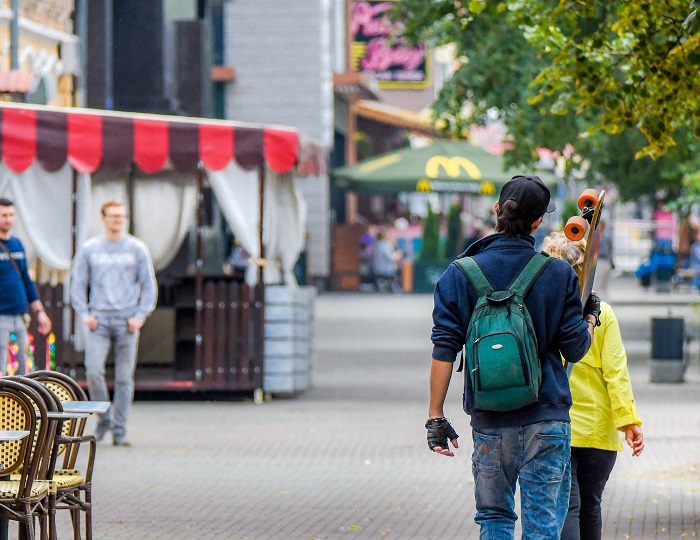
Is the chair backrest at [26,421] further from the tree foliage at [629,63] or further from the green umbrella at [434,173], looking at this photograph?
the green umbrella at [434,173]

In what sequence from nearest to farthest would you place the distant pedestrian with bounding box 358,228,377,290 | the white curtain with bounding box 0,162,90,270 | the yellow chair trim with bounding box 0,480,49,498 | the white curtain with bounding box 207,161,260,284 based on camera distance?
the yellow chair trim with bounding box 0,480,49,498
the white curtain with bounding box 0,162,90,270
the white curtain with bounding box 207,161,260,284
the distant pedestrian with bounding box 358,228,377,290

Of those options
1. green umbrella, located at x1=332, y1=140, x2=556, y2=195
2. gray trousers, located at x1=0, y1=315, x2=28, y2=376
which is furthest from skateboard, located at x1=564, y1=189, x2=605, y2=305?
green umbrella, located at x1=332, y1=140, x2=556, y2=195

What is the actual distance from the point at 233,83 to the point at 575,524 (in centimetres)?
3265

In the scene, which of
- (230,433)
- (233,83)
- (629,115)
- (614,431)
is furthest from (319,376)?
(233,83)

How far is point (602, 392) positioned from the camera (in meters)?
6.55

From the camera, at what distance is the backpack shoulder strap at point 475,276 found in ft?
18.2

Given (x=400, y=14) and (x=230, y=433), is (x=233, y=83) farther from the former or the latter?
(x=230, y=433)

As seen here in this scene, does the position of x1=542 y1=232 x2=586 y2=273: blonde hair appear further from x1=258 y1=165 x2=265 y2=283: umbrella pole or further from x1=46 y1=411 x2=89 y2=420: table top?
x1=258 y1=165 x2=265 y2=283: umbrella pole

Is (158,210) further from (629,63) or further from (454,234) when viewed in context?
(454,234)

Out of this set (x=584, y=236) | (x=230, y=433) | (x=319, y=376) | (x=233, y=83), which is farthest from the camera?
(x=233, y=83)

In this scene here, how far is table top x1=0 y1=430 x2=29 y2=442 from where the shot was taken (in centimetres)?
602

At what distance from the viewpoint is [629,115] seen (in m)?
9.57

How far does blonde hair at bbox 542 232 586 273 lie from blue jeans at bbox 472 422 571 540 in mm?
834

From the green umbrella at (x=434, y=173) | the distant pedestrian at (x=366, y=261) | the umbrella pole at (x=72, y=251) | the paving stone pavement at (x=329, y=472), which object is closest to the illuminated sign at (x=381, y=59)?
the distant pedestrian at (x=366, y=261)
